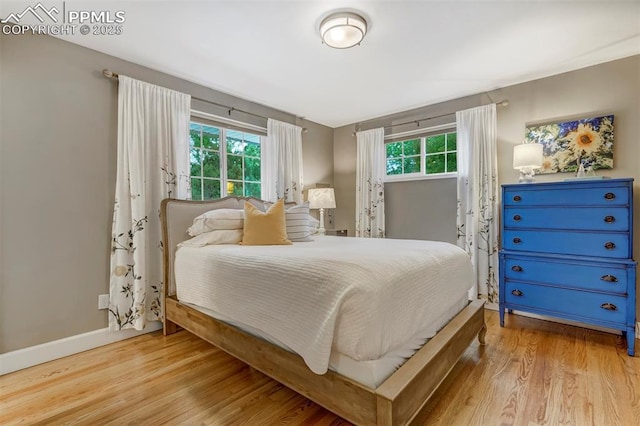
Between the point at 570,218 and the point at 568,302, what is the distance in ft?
2.25

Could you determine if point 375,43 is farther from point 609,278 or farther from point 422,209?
point 609,278

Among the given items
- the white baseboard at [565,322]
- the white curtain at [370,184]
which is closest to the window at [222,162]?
the white curtain at [370,184]

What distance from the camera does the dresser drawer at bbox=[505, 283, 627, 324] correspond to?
2.17 metres

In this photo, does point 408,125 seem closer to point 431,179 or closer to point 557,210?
point 431,179

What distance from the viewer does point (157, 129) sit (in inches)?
102

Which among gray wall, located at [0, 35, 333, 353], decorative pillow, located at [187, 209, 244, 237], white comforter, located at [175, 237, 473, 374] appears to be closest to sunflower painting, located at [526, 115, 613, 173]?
white comforter, located at [175, 237, 473, 374]

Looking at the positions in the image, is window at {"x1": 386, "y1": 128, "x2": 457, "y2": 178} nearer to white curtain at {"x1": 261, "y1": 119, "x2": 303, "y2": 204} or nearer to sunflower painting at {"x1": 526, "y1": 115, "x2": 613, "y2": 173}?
sunflower painting at {"x1": 526, "y1": 115, "x2": 613, "y2": 173}

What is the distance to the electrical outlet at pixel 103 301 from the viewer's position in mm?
2316

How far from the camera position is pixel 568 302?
2.35m

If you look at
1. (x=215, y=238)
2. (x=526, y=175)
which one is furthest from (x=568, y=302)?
(x=215, y=238)

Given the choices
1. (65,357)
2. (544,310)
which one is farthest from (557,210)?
(65,357)

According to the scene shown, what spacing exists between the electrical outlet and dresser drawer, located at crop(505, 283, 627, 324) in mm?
3462

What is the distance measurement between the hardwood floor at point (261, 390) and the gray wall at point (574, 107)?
4.47ft

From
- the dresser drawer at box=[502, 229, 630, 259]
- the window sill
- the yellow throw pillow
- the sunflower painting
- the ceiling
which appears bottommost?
the dresser drawer at box=[502, 229, 630, 259]
